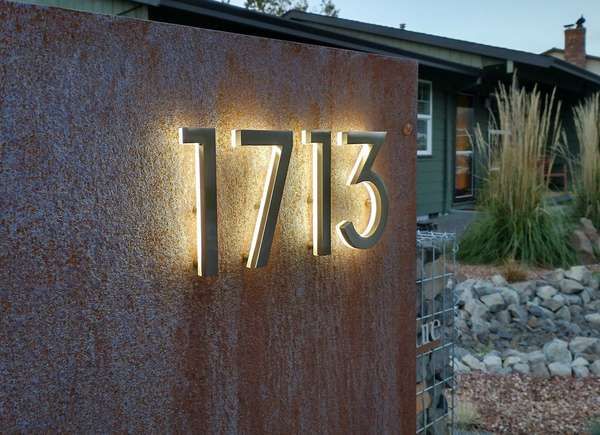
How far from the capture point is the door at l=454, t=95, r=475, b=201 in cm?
1088

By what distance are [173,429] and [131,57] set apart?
3.06 ft

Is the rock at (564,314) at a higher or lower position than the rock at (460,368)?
higher

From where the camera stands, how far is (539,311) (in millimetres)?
4906

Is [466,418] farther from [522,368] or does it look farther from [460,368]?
[522,368]

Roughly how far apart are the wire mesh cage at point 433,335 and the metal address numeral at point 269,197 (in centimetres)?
101

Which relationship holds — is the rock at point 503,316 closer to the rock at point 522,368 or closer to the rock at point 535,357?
the rock at point 535,357

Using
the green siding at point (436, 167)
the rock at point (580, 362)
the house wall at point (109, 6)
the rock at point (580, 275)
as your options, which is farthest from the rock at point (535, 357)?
the green siding at point (436, 167)

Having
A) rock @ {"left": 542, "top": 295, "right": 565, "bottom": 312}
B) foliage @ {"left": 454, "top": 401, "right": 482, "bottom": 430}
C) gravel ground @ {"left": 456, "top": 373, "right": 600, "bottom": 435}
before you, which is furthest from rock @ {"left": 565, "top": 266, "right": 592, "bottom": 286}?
foliage @ {"left": 454, "top": 401, "right": 482, "bottom": 430}

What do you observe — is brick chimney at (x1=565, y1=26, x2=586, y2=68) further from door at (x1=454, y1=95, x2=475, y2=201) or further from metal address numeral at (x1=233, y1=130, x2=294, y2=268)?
metal address numeral at (x1=233, y1=130, x2=294, y2=268)

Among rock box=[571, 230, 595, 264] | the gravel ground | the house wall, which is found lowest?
the gravel ground

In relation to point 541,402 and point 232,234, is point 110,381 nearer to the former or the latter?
point 232,234

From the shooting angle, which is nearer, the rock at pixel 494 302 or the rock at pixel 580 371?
the rock at pixel 580 371

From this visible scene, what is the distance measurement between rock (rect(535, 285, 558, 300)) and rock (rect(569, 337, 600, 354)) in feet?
2.97

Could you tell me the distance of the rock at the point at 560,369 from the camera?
3775 millimetres
